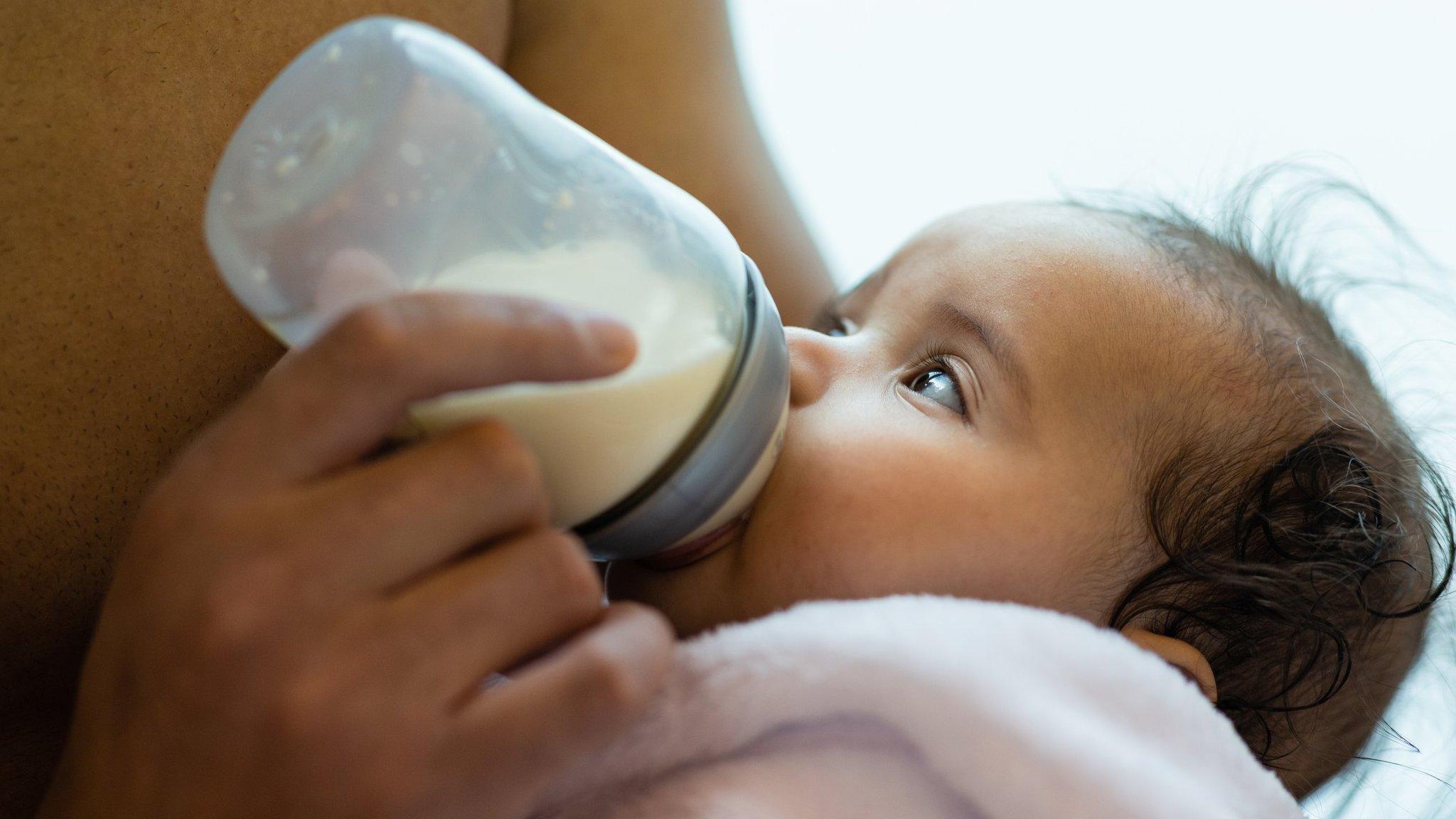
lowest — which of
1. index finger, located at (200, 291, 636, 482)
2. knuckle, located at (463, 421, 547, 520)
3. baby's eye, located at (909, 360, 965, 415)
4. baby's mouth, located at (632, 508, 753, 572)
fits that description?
baby's mouth, located at (632, 508, 753, 572)

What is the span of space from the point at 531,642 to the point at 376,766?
0.38 ft

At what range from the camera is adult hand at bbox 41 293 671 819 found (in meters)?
0.57

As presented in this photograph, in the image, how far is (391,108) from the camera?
25.3 inches

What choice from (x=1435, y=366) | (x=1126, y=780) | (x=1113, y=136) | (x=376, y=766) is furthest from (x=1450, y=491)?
(x=376, y=766)

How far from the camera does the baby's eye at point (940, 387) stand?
3.42 ft

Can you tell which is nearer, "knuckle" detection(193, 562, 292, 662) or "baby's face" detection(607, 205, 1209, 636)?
"knuckle" detection(193, 562, 292, 662)

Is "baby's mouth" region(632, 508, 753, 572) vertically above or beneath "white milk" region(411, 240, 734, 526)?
beneath

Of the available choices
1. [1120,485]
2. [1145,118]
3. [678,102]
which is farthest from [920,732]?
[1145,118]

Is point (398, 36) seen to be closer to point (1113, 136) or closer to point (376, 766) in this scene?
point (376, 766)

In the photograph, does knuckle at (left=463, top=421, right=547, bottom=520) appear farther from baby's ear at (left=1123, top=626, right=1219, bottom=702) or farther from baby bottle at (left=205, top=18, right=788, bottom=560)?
baby's ear at (left=1123, top=626, right=1219, bottom=702)

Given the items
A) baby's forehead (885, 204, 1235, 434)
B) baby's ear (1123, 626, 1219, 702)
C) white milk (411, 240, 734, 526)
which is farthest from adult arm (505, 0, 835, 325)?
white milk (411, 240, 734, 526)

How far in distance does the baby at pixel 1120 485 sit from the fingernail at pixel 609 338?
34 cm

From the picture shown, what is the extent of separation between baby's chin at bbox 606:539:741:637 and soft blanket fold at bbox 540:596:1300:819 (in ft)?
0.40

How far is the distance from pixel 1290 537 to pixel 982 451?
0.35 m
